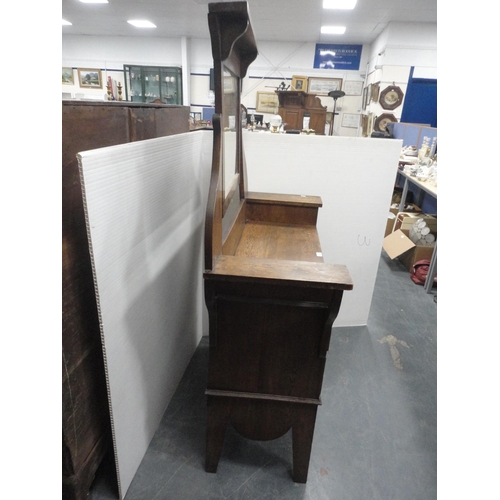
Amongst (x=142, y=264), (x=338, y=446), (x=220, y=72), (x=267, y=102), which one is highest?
(x=267, y=102)

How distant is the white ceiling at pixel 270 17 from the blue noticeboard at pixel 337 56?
0.55ft

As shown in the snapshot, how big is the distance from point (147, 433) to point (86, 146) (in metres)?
1.07

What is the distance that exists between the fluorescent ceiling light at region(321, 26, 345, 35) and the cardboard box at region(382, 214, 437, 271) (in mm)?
4836

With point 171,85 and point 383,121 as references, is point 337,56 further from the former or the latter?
point 171,85

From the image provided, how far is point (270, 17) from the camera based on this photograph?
19.0ft

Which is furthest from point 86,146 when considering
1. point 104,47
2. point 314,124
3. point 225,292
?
point 104,47

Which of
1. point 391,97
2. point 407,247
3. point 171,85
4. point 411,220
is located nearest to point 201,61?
point 171,85

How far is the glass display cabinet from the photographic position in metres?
8.08

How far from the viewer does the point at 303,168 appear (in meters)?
1.84

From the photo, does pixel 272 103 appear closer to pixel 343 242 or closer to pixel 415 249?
pixel 415 249

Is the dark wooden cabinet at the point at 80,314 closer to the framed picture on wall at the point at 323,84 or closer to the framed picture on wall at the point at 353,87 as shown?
the framed picture on wall at the point at 323,84

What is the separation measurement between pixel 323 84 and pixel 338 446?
26.5 ft

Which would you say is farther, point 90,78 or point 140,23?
point 90,78

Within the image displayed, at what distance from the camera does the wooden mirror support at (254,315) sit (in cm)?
94
